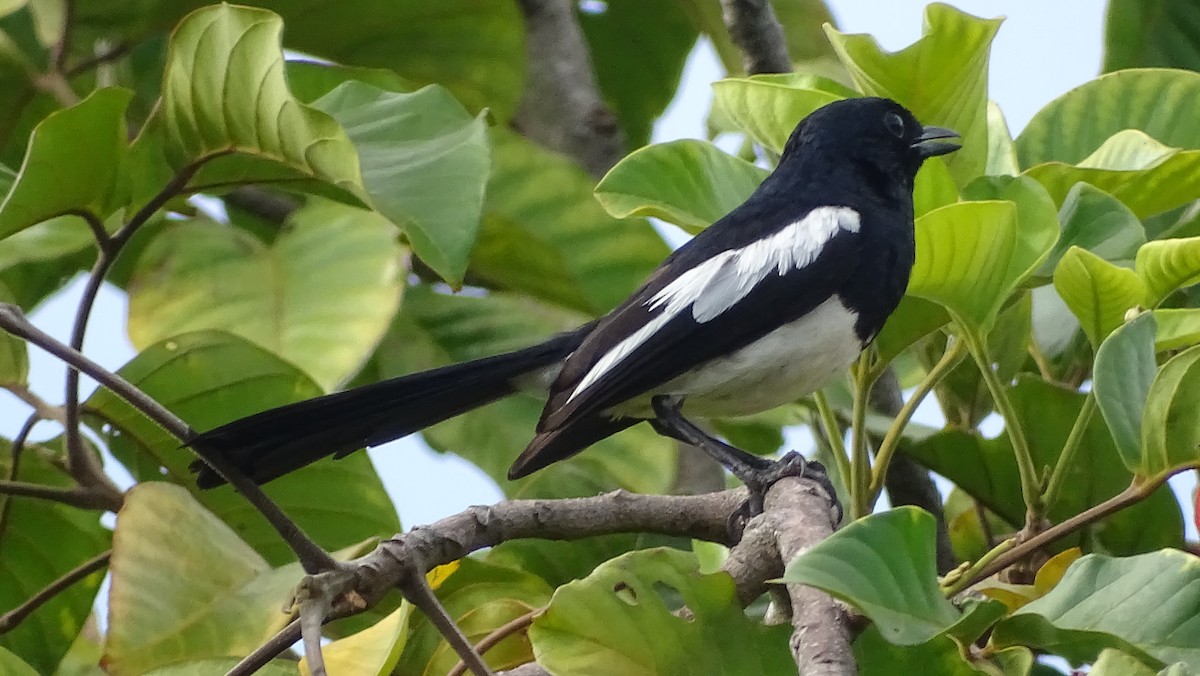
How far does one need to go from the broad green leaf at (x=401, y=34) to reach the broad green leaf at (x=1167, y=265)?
1.65 meters

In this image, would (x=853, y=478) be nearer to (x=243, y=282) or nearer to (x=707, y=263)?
(x=707, y=263)

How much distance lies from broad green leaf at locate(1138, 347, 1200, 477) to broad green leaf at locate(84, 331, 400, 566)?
1173mm

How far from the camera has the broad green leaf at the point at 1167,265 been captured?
5.35ft

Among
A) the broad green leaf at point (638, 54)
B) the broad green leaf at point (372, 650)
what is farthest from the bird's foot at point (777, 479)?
the broad green leaf at point (638, 54)

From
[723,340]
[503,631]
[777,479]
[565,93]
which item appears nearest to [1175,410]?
[777,479]

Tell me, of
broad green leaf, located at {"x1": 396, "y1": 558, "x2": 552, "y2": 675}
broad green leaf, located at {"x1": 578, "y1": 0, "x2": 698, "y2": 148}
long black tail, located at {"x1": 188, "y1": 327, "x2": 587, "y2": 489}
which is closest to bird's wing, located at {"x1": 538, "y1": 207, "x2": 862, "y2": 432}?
long black tail, located at {"x1": 188, "y1": 327, "x2": 587, "y2": 489}

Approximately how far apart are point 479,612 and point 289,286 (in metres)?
0.95

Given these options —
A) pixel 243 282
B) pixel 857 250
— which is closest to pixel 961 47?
pixel 857 250

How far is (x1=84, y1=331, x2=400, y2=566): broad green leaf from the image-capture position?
6.71 ft

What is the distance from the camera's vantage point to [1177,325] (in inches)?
65.3

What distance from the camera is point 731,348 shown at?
238cm

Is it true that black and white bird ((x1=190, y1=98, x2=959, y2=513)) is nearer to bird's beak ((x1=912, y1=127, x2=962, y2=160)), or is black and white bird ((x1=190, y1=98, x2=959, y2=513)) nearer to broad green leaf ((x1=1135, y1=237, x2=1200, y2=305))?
bird's beak ((x1=912, y1=127, x2=962, y2=160))

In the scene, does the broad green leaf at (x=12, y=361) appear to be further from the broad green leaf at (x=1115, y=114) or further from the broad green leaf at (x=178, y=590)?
the broad green leaf at (x=1115, y=114)

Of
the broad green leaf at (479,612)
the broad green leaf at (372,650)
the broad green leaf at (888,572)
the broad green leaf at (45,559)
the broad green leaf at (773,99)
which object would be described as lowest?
the broad green leaf at (45,559)
